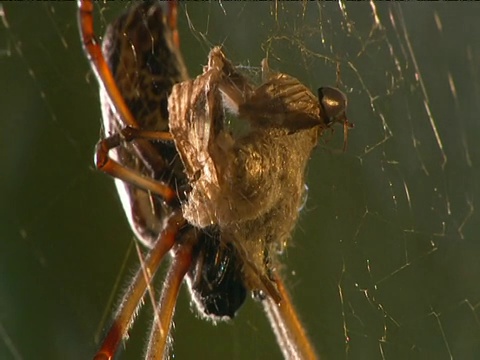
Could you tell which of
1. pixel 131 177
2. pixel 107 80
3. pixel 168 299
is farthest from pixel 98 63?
pixel 168 299

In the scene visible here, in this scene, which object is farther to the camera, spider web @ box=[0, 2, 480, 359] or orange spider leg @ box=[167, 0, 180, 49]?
orange spider leg @ box=[167, 0, 180, 49]

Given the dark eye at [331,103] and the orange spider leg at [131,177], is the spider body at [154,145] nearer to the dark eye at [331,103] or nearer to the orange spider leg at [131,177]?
the orange spider leg at [131,177]

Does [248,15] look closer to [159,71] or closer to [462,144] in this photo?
[159,71]

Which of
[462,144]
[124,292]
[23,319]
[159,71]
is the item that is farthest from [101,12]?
[23,319]

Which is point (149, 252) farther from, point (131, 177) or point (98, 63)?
point (98, 63)

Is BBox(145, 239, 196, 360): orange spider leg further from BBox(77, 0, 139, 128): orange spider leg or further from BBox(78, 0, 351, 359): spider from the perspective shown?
BBox(77, 0, 139, 128): orange spider leg

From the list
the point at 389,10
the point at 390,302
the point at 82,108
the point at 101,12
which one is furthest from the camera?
the point at 82,108

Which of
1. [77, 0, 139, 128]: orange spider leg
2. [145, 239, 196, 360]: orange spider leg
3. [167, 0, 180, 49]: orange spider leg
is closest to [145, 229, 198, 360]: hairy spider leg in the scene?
[145, 239, 196, 360]: orange spider leg
